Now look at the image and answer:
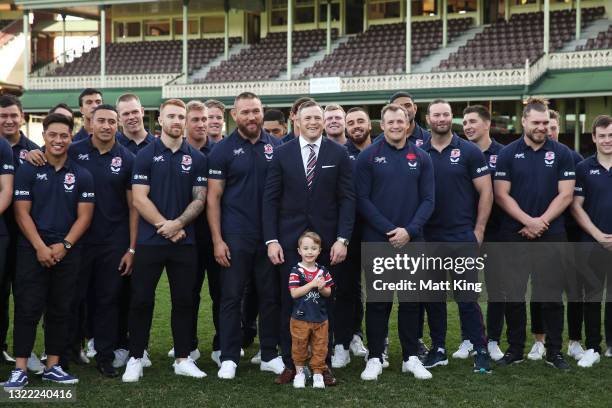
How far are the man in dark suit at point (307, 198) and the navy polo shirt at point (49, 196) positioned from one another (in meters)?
1.55

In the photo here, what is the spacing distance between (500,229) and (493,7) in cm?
2365

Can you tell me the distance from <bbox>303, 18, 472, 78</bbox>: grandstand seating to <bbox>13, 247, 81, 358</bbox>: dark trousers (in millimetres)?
21673

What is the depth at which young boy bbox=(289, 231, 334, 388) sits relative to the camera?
648 cm

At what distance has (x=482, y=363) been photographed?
7.06 meters

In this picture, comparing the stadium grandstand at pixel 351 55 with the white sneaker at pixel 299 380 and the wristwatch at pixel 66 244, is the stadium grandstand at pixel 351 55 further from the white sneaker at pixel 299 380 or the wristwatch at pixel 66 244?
the wristwatch at pixel 66 244

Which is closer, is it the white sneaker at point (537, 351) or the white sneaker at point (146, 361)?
the white sneaker at point (146, 361)

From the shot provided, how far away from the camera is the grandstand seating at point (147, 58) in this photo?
3347 centimetres

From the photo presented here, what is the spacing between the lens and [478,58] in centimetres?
2658

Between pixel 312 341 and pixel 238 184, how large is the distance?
1.42 metres

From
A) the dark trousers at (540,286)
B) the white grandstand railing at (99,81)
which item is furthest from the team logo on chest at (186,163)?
the white grandstand railing at (99,81)

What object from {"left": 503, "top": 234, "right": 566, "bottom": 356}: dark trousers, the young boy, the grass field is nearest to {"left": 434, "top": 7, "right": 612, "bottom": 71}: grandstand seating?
{"left": 503, "top": 234, "right": 566, "bottom": 356}: dark trousers

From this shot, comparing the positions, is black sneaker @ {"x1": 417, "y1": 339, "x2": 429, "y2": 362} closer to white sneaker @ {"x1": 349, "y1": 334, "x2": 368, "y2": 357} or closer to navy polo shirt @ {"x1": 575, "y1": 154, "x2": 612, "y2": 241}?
white sneaker @ {"x1": 349, "y1": 334, "x2": 368, "y2": 357}

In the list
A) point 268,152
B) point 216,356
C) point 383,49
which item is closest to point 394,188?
point 268,152

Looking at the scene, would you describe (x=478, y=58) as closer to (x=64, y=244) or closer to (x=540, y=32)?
(x=540, y=32)
